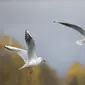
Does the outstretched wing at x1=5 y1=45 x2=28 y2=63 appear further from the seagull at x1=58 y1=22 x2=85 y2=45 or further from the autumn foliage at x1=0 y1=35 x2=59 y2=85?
the seagull at x1=58 y1=22 x2=85 y2=45

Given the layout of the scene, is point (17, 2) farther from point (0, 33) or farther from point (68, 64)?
point (68, 64)

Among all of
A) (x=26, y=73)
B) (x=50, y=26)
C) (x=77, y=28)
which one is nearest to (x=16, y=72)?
(x=26, y=73)

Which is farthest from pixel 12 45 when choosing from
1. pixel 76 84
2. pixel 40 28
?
pixel 76 84

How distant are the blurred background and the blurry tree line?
20mm

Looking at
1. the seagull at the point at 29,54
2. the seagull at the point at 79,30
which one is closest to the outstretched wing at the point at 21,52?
the seagull at the point at 29,54

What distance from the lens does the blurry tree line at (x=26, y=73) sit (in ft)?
5.93

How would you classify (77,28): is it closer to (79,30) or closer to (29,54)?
(79,30)

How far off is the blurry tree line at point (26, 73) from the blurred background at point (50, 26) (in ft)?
0.07

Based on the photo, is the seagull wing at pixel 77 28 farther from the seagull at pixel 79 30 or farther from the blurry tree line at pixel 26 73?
the blurry tree line at pixel 26 73

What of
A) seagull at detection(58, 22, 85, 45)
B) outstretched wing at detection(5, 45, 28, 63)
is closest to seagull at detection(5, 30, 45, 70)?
outstretched wing at detection(5, 45, 28, 63)

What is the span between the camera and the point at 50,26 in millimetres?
1850

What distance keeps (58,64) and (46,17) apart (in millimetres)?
311

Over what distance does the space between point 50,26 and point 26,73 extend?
34 centimetres

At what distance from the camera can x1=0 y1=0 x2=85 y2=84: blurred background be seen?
1814mm
